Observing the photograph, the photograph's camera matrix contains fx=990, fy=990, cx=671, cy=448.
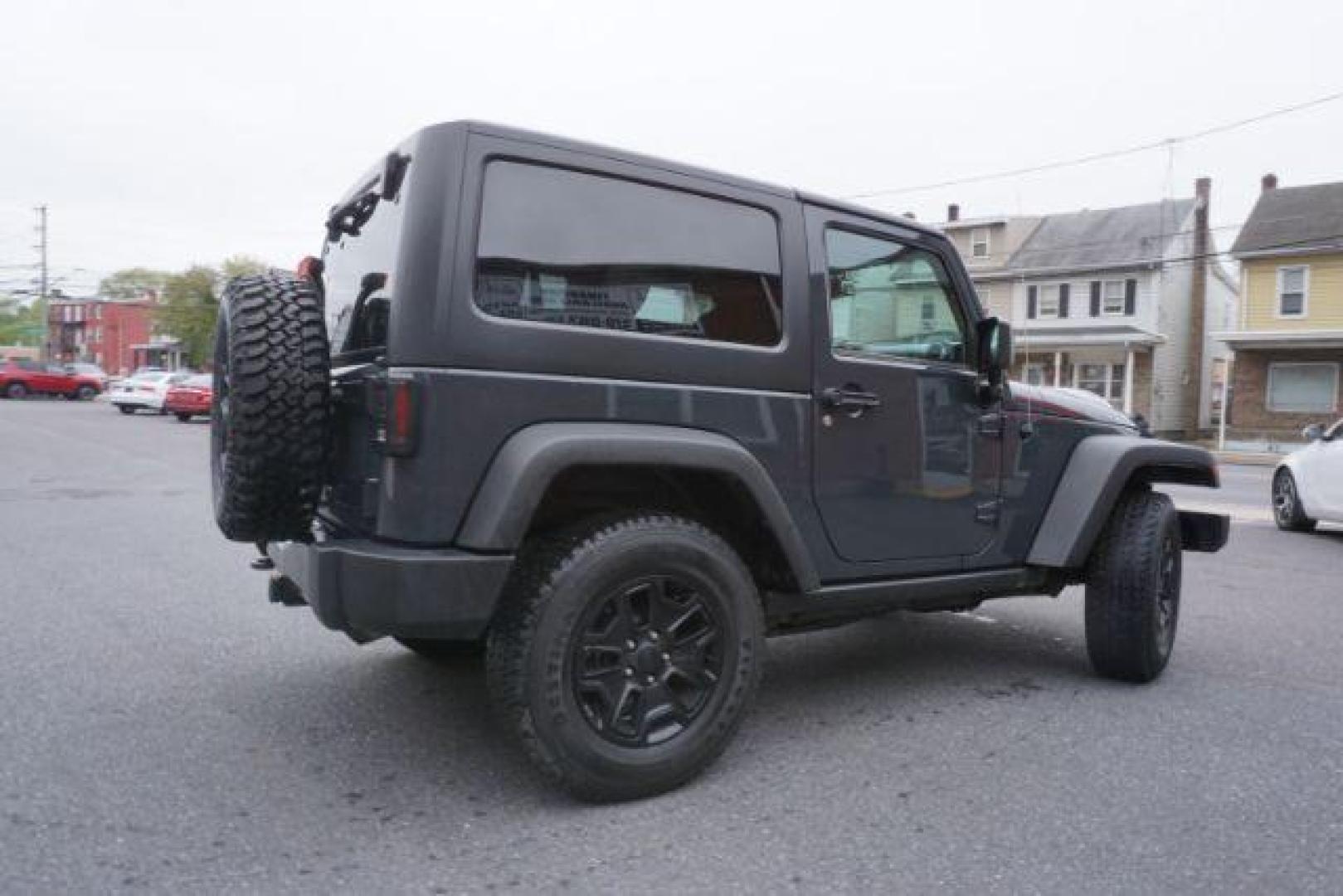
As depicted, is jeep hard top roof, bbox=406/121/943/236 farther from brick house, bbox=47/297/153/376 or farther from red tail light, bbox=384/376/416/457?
brick house, bbox=47/297/153/376

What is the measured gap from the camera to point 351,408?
2941mm

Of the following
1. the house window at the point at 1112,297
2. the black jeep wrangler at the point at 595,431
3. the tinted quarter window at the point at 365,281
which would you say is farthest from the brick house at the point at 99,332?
the black jeep wrangler at the point at 595,431

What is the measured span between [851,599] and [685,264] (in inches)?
51.2

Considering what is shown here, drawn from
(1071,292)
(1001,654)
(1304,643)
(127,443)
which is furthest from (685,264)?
(1071,292)

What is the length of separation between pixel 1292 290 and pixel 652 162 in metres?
29.6

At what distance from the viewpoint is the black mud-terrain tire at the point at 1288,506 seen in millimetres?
9367

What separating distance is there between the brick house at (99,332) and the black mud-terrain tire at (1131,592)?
91.4m

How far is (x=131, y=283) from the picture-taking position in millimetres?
84000

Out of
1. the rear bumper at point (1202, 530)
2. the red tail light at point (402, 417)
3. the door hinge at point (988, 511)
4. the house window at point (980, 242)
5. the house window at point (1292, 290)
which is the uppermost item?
the house window at point (980, 242)

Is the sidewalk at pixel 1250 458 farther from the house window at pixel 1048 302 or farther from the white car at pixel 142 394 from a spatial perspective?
the white car at pixel 142 394

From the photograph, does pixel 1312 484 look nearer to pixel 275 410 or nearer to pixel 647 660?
pixel 647 660

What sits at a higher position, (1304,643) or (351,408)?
(351,408)

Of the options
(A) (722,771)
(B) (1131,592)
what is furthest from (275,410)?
(B) (1131,592)

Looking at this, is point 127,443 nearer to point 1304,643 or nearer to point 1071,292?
point 1304,643
